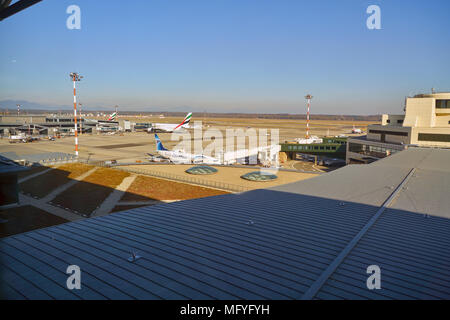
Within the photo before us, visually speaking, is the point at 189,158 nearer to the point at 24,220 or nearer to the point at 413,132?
the point at 24,220

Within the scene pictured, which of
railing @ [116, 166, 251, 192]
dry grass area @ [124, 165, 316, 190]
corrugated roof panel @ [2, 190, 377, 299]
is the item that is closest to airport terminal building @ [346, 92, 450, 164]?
dry grass area @ [124, 165, 316, 190]

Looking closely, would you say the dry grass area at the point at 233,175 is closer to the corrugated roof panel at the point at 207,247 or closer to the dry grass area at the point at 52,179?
the dry grass area at the point at 52,179

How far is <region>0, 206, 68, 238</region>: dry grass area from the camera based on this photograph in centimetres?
2656

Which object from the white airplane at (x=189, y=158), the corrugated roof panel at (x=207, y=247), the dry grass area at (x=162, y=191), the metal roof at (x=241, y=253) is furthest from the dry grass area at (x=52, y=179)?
the metal roof at (x=241, y=253)

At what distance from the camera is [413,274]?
32.7 ft

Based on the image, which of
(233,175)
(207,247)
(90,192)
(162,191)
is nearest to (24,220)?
(90,192)

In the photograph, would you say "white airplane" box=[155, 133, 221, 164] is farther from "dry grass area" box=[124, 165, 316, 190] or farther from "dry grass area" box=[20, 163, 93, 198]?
"dry grass area" box=[20, 163, 93, 198]

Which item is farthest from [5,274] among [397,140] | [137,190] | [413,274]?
[397,140]

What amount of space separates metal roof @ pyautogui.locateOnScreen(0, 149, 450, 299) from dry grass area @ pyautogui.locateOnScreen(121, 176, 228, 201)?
19547 millimetres

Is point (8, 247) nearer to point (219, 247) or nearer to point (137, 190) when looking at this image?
point (219, 247)

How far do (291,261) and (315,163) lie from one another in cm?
5927

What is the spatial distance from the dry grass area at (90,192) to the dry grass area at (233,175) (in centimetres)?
593

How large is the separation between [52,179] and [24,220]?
1792 cm
